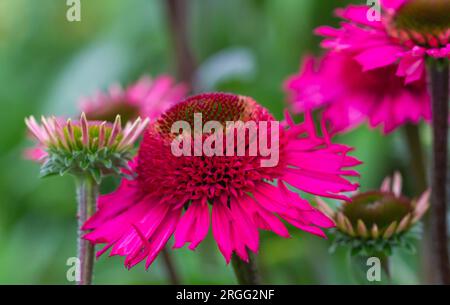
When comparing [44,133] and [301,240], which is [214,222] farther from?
[301,240]

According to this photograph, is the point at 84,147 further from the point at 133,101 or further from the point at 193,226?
the point at 133,101

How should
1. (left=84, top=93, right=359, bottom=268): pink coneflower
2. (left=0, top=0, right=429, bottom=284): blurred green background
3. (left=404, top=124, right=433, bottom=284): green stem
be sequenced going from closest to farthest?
(left=84, top=93, right=359, bottom=268): pink coneflower → (left=404, top=124, right=433, bottom=284): green stem → (left=0, top=0, right=429, bottom=284): blurred green background

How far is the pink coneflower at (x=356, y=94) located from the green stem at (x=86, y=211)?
23cm

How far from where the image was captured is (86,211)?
0.60 m

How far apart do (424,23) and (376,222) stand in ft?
0.59

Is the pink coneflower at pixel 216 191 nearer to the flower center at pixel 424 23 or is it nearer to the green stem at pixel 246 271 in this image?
the green stem at pixel 246 271

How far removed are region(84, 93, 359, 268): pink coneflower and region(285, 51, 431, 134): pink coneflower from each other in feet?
0.40

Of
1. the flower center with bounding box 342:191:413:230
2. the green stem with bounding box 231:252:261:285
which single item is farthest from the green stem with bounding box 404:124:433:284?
the green stem with bounding box 231:252:261:285

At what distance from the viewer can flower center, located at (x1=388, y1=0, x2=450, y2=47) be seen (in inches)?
25.2

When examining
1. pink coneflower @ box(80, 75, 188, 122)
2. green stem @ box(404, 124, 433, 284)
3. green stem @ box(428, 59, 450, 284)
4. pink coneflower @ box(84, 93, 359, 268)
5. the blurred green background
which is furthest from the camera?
the blurred green background

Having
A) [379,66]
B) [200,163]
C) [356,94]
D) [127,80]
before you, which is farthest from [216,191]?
[127,80]

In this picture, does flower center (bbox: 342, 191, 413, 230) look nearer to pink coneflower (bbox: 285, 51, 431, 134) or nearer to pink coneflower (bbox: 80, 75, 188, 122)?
pink coneflower (bbox: 285, 51, 431, 134)

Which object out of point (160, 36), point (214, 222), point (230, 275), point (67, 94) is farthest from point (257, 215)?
point (160, 36)

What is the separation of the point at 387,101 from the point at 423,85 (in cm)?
4
